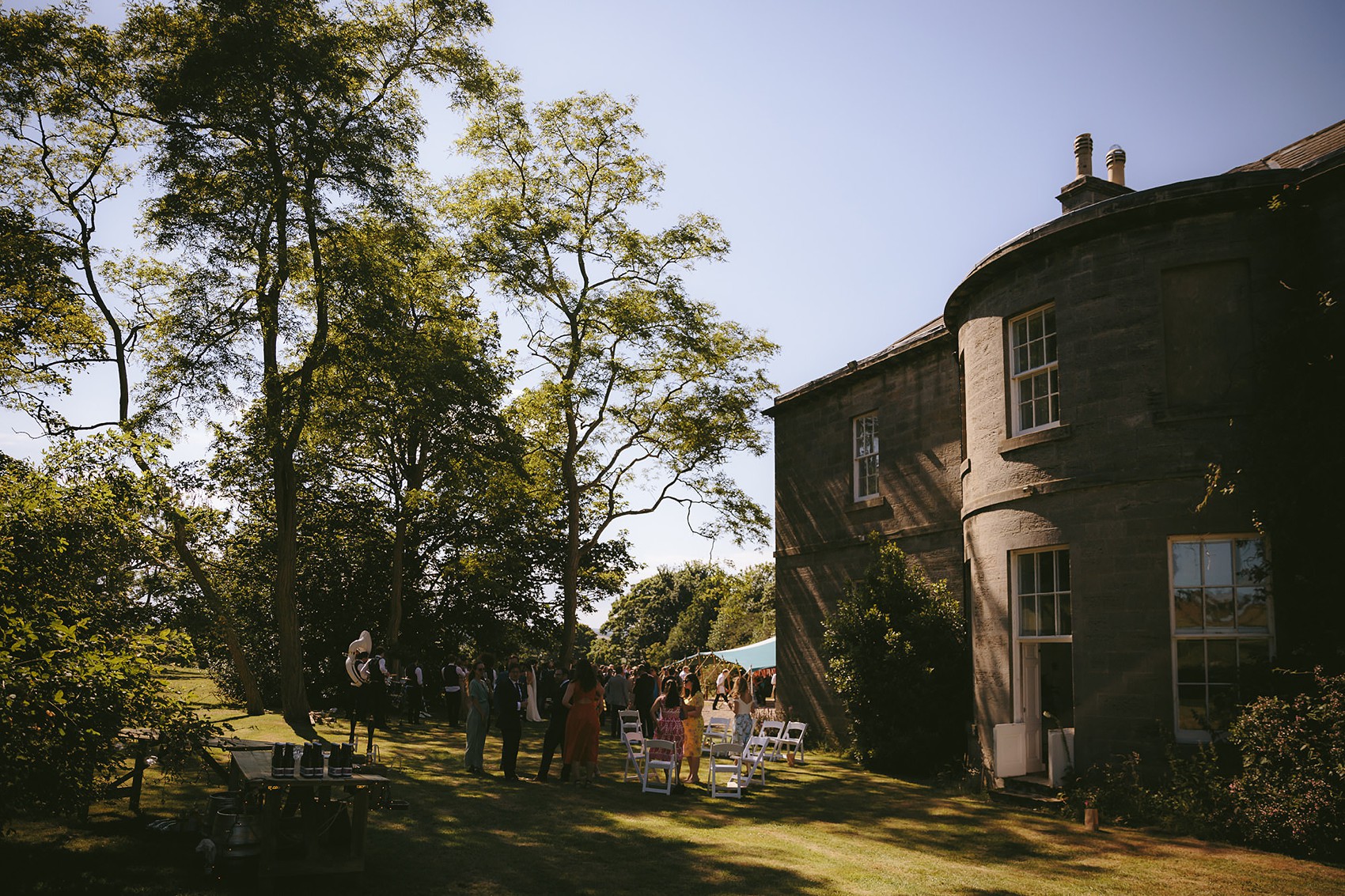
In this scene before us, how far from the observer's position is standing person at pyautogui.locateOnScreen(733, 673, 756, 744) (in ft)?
56.9

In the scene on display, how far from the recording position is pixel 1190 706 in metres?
11.4

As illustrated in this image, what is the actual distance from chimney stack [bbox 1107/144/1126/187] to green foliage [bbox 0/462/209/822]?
16496mm

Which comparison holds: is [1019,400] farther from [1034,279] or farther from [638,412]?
[638,412]

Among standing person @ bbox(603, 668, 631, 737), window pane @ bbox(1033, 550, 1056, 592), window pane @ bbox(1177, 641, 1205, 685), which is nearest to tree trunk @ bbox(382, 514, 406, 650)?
standing person @ bbox(603, 668, 631, 737)

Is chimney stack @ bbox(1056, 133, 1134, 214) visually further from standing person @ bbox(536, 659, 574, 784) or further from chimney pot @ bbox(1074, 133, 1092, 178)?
standing person @ bbox(536, 659, 574, 784)

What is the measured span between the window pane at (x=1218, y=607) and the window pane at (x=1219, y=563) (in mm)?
106

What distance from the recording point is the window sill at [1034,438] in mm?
13023

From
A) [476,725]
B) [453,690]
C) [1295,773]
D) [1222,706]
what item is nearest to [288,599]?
[453,690]

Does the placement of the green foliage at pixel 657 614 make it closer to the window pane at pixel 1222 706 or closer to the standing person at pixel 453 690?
Result: the standing person at pixel 453 690

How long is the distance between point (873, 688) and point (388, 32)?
58.3 ft

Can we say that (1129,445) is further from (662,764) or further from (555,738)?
(555,738)

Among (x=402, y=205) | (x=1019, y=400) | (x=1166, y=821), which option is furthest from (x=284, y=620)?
(x=1166, y=821)

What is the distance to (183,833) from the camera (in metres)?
8.70

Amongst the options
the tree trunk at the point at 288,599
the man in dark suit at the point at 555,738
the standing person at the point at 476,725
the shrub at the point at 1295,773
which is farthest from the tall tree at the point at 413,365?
the shrub at the point at 1295,773
